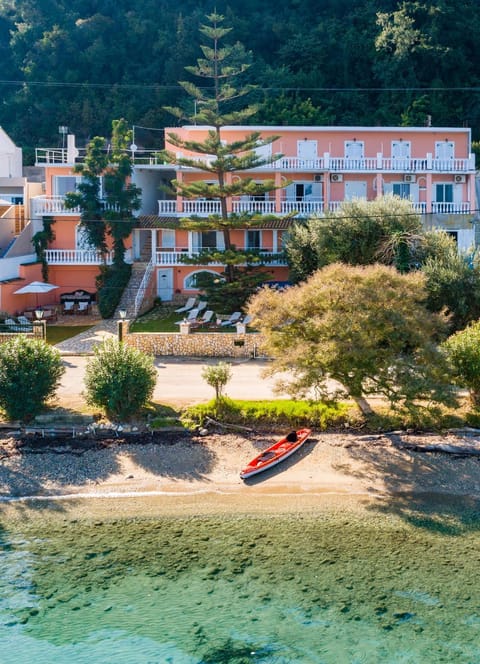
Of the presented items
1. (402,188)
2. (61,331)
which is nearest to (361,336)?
(61,331)

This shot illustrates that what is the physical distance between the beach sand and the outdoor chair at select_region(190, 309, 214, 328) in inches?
424

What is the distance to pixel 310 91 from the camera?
57656 mm

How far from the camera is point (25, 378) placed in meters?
23.2

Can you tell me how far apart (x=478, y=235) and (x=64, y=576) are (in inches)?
1270

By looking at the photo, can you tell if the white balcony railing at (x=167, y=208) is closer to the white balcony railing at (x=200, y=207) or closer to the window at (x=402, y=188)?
the white balcony railing at (x=200, y=207)

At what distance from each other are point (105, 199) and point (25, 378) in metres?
17.8

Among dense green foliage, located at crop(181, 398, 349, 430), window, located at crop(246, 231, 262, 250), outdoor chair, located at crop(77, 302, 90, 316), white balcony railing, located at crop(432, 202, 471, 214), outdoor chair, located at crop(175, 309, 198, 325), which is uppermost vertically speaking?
white balcony railing, located at crop(432, 202, 471, 214)

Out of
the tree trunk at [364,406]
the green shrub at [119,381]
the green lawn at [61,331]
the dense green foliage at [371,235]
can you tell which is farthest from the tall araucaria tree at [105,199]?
the tree trunk at [364,406]

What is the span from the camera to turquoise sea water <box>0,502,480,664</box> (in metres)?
14.3

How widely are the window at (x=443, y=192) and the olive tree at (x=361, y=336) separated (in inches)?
793

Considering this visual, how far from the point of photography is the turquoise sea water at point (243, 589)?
14.3 m

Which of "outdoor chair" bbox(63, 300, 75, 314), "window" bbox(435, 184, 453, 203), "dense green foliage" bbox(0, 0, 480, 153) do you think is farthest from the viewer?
"dense green foliage" bbox(0, 0, 480, 153)

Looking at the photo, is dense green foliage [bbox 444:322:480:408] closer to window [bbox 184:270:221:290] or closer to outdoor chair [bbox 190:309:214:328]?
outdoor chair [bbox 190:309:214:328]

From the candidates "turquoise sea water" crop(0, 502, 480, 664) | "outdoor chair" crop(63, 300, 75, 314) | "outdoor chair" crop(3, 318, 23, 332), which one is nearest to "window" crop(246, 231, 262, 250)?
"outdoor chair" crop(63, 300, 75, 314)
